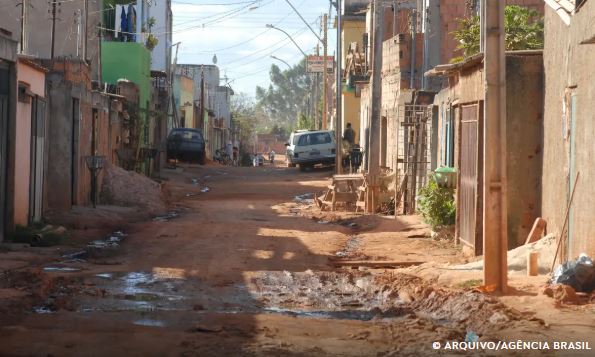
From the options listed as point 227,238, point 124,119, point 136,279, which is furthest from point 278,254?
point 124,119

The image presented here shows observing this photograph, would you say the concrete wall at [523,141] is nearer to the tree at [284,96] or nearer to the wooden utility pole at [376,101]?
the wooden utility pole at [376,101]

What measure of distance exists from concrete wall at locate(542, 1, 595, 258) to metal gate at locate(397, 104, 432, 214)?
9306 millimetres

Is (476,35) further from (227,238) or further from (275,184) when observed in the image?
(275,184)

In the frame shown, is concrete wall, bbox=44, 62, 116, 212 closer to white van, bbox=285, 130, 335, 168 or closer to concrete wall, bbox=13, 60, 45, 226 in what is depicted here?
concrete wall, bbox=13, 60, 45, 226

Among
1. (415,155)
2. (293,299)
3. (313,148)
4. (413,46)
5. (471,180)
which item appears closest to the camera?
(293,299)

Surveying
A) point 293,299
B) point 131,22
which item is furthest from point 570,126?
point 131,22

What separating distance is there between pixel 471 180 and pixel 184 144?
3381cm

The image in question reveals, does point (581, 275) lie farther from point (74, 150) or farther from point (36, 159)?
point (74, 150)

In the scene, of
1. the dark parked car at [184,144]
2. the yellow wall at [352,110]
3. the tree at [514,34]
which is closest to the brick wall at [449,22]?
the tree at [514,34]

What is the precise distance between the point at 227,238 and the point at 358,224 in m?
4.75

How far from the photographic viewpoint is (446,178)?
18.6 meters

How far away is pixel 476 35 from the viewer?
24422 millimetres

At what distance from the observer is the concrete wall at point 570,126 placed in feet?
38.1

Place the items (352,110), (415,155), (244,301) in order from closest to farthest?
(244,301)
(415,155)
(352,110)
